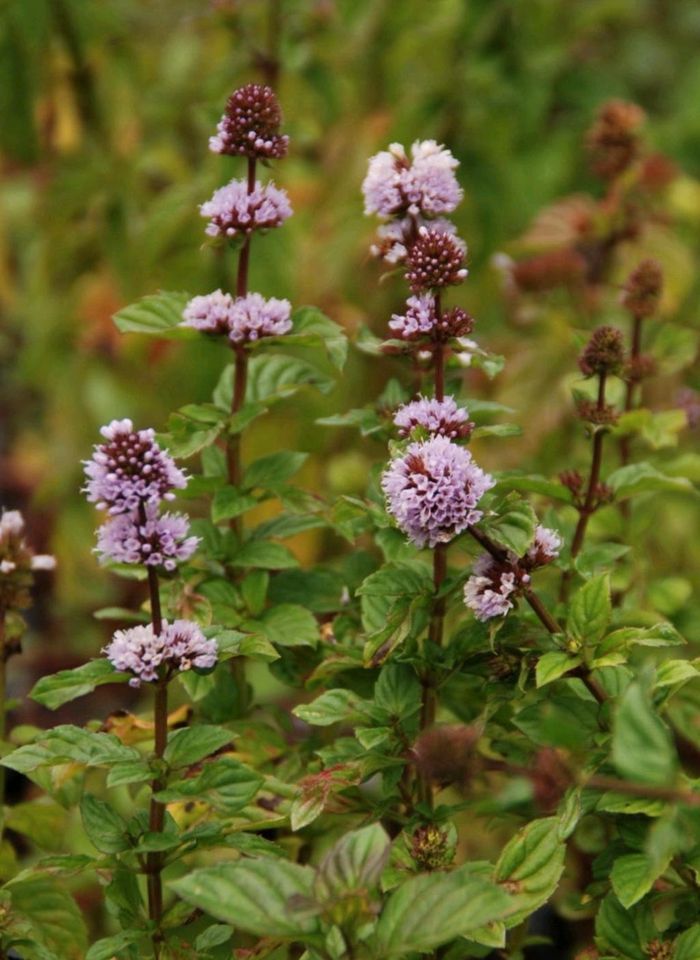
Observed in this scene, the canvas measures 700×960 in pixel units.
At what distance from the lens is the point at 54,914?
1061 mm

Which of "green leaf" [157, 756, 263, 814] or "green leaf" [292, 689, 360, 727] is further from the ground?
"green leaf" [292, 689, 360, 727]

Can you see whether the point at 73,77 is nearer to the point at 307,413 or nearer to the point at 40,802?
the point at 307,413

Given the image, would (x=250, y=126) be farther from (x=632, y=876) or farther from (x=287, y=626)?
(x=632, y=876)

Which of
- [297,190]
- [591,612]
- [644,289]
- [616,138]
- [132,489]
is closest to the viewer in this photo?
[132,489]

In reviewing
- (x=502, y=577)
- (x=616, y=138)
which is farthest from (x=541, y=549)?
(x=616, y=138)

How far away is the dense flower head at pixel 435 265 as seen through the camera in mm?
904

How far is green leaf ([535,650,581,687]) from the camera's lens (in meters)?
0.85

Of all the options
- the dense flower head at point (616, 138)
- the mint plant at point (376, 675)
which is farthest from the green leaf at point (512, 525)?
the dense flower head at point (616, 138)

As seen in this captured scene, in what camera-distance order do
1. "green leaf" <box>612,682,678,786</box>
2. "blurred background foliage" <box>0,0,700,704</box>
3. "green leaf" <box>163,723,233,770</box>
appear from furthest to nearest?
1. "blurred background foliage" <box>0,0,700,704</box>
2. "green leaf" <box>163,723,233,770</box>
3. "green leaf" <box>612,682,678,786</box>

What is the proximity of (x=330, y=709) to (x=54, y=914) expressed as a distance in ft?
1.07

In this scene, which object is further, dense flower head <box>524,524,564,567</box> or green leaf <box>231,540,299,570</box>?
green leaf <box>231,540,299,570</box>

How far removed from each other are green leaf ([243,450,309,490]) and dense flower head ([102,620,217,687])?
0.83ft

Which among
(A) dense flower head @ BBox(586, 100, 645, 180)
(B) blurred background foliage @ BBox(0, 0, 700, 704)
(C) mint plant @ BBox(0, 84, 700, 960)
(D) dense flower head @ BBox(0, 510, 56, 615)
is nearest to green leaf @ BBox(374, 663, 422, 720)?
(C) mint plant @ BBox(0, 84, 700, 960)

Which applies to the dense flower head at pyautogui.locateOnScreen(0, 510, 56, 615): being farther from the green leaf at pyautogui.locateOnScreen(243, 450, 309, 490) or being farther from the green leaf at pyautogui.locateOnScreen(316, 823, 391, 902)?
the green leaf at pyautogui.locateOnScreen(316, 823, 391, 902)
